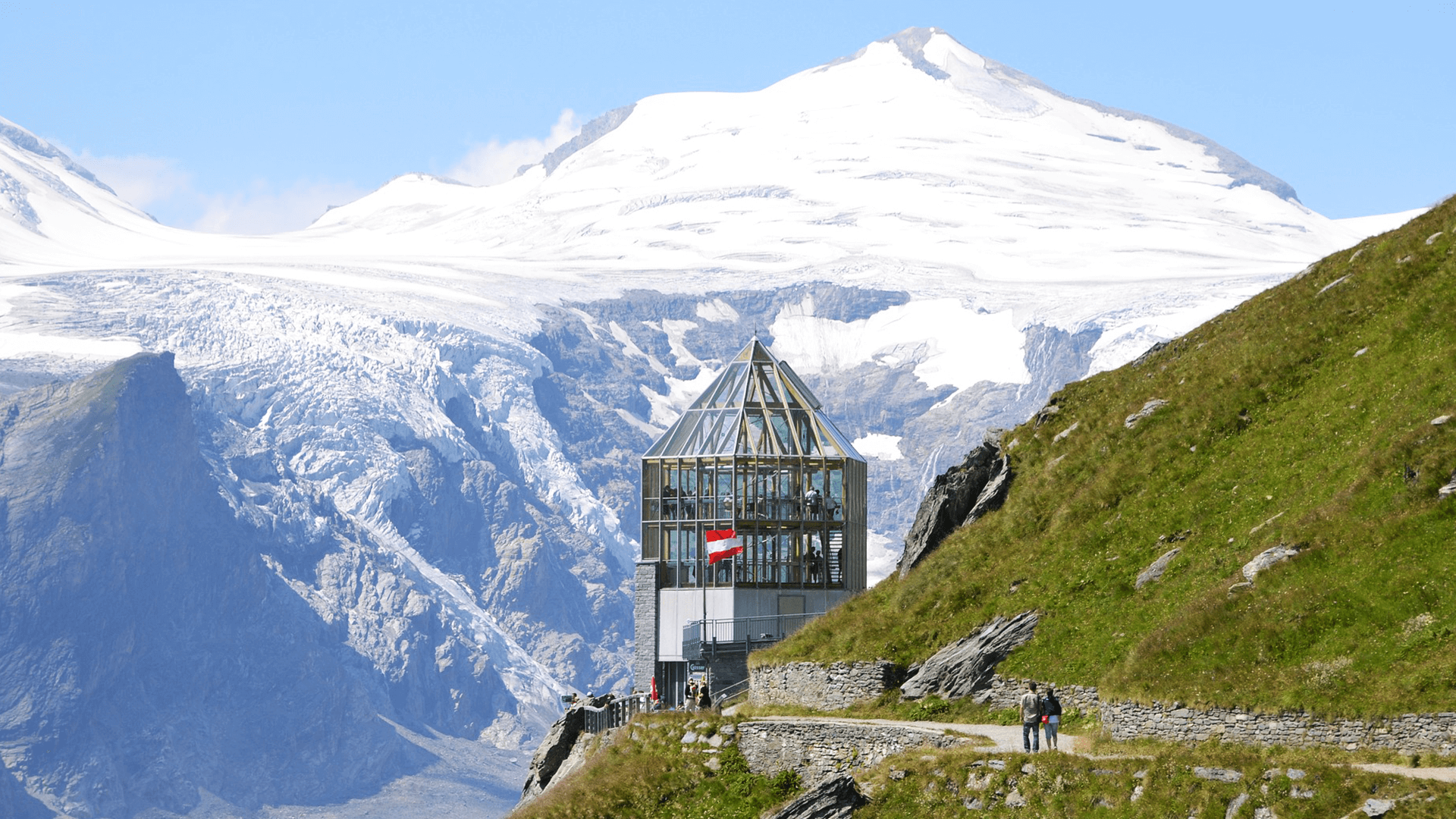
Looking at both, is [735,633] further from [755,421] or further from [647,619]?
Answer: [755,421]

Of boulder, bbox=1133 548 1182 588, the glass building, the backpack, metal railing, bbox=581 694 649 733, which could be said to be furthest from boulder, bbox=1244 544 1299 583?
the glass building

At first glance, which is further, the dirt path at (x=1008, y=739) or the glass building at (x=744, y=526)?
the glass building at (x=744, y=526)

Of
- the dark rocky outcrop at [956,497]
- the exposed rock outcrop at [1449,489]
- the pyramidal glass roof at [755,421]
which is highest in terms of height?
the pyramidal glass roof at [755,421]

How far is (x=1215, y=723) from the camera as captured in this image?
3678 cm

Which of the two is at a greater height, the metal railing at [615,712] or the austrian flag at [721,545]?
the austrian flag at [721,545]

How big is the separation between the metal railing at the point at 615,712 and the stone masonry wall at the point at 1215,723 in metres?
13.0

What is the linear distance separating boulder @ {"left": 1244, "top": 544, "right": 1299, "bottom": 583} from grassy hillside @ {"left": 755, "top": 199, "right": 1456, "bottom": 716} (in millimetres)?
358

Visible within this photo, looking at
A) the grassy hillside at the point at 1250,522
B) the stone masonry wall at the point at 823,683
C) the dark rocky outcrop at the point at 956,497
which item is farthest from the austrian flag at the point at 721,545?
the stone masonry wall at the point at 823,683

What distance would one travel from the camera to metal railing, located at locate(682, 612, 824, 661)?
3068 inches

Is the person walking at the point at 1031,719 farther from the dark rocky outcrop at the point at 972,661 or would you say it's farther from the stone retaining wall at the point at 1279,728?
the dark rocky outcrop at the point at 972,661

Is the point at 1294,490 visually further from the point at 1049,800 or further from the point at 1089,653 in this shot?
the point at 1049,800

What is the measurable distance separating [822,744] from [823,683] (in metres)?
7.77

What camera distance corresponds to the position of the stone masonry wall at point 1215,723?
3294cm

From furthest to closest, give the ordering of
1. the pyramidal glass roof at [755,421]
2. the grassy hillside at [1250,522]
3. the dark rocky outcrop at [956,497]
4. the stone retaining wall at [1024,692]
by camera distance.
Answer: the pyramidal glass roof at [755,421]
the dark rocky outcrop at [956,497]
the stone retaining wall at [1024,692]
the grassy hillside at [1250,522]
